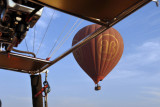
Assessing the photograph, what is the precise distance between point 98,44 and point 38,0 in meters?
14.4

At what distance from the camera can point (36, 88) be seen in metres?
3.60

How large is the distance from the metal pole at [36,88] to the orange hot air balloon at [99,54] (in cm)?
1271

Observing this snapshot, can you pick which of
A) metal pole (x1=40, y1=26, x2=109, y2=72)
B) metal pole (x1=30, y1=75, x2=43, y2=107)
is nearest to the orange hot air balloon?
metal pole (x1=30, y1=75, x2=43, y2=107)

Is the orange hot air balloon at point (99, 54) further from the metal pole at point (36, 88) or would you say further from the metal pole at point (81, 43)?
the metal pole at point (81, 43)

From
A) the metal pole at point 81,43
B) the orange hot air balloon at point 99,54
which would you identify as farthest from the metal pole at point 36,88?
the orange hot air balloon at point 99,54

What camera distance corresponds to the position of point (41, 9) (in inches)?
88.8

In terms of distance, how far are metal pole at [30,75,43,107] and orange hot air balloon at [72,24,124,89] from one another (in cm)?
1271

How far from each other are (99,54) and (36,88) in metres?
13.1

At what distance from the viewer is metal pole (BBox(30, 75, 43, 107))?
3.51m

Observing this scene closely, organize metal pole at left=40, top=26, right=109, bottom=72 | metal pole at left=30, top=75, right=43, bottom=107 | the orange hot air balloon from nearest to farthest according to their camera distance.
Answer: metal pole at left=40, top=26, right=109, bottom=72
metal pole at left=30, top=75, right=43, bottom=107
the orange hot air balloon

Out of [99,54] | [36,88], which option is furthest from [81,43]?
[99,54]

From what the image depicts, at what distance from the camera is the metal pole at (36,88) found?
3.51 meters

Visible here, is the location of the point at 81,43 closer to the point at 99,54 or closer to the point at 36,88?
the point at 36,88

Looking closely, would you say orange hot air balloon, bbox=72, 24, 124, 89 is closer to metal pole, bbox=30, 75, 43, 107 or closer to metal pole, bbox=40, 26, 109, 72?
metal pole, bbox=30, 75, 43, 107
